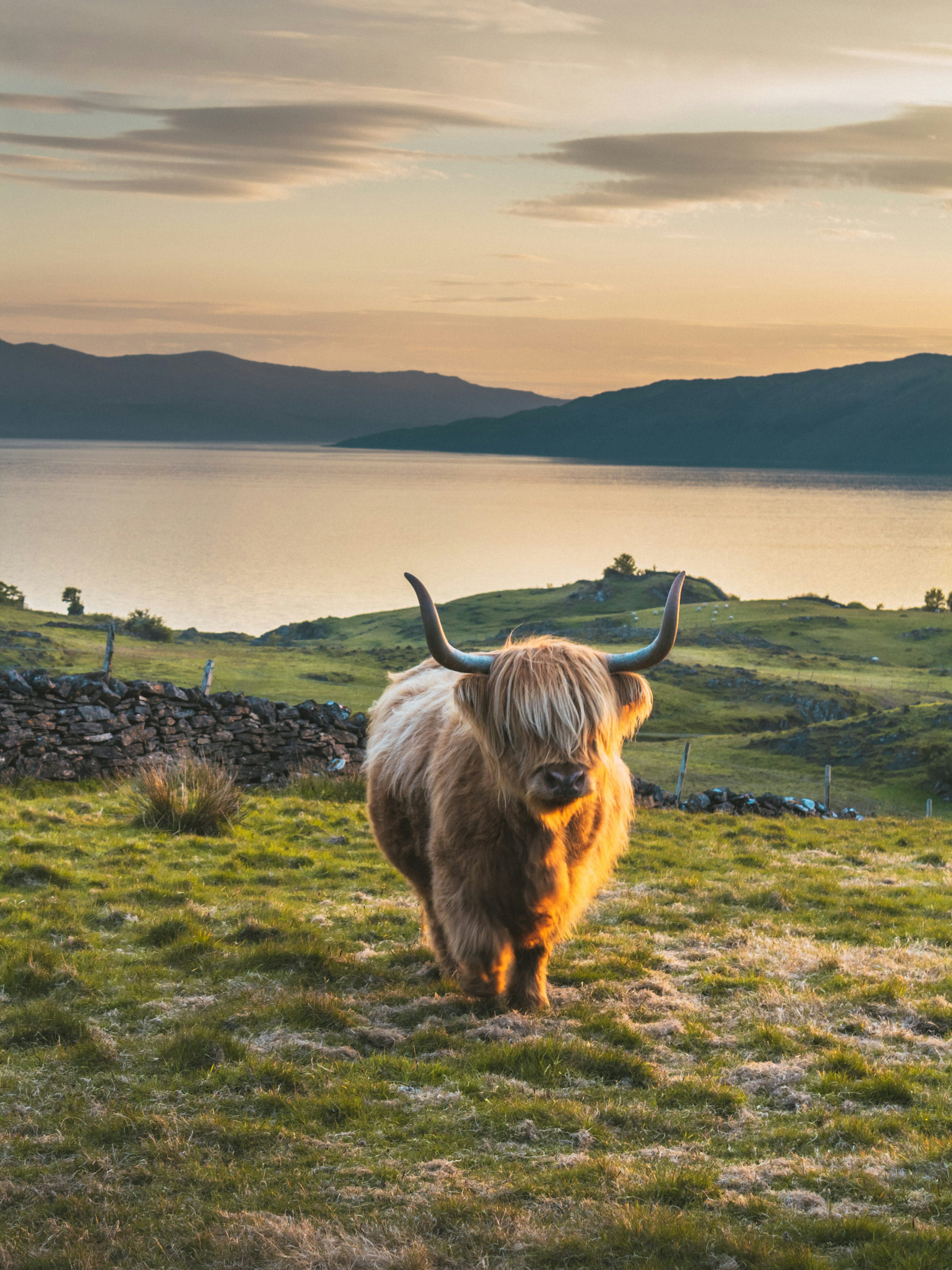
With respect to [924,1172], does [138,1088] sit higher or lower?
lower

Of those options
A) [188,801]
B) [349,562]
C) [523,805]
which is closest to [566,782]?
[523,805]

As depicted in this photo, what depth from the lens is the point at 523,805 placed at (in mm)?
5727

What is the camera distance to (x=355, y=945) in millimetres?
7184

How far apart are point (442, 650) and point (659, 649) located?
1.14 metres

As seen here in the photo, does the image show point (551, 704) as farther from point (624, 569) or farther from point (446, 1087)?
point (624, 569)

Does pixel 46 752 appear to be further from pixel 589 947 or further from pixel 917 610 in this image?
pixel 917 610

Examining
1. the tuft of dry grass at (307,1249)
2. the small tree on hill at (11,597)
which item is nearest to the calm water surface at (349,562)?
the small tree on hill at (11,597)

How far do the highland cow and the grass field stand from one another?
0.42m

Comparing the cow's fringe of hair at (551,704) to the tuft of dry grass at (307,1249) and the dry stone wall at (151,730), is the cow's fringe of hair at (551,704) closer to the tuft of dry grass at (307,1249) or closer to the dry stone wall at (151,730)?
the tuft of dry grass at (307,1249)

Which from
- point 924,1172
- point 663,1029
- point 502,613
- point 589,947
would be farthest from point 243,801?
point 502,613

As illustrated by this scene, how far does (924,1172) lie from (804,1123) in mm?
576

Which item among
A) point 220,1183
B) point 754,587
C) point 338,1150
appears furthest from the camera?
point 754,587

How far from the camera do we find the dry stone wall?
41.2ft

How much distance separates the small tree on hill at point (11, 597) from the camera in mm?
55000
